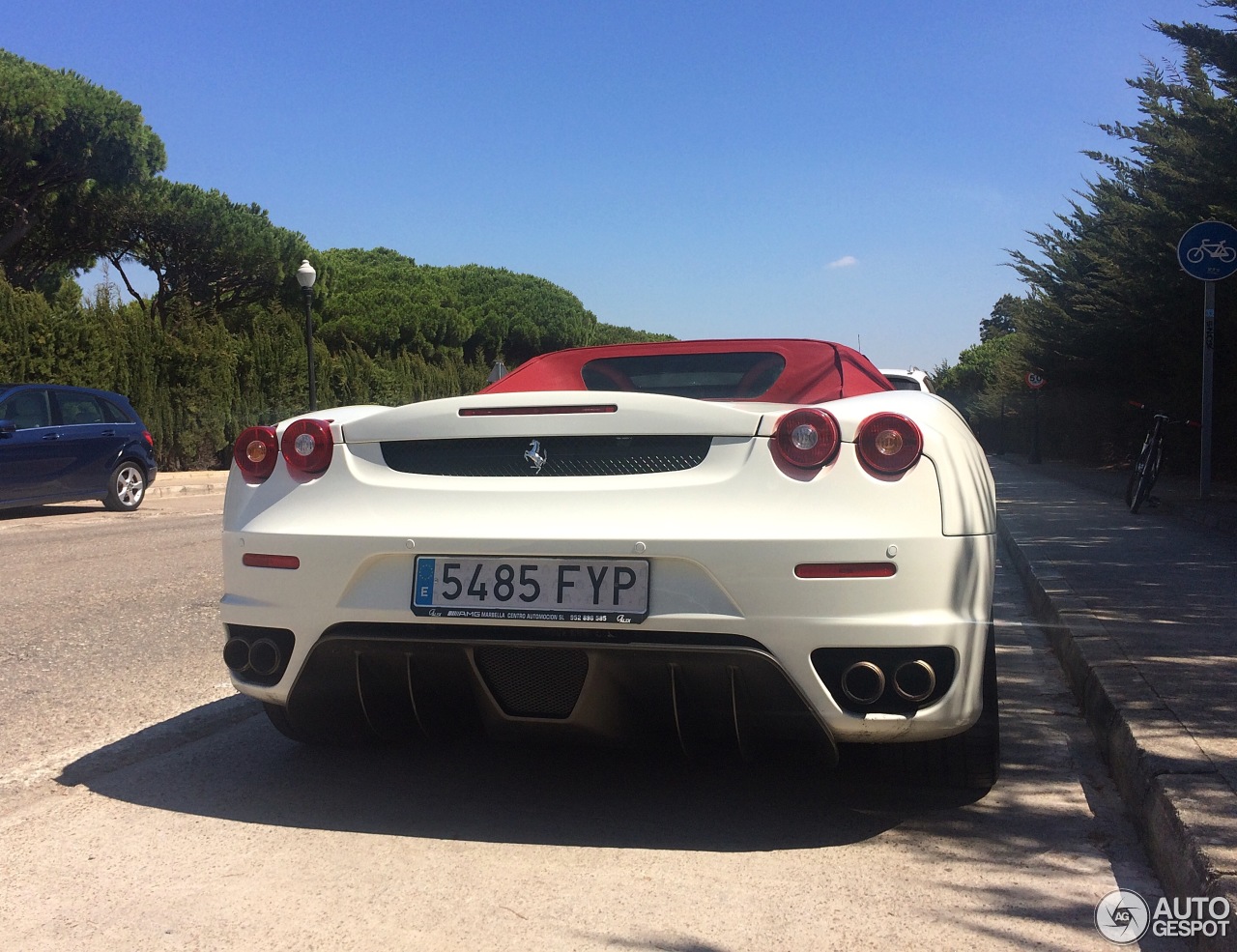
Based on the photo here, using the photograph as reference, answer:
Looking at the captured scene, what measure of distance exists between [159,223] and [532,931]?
37.7m

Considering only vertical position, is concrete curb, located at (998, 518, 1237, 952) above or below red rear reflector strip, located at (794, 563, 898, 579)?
below

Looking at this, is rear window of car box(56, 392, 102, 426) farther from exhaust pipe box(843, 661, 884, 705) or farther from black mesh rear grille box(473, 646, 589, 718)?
exhaust pipe box(843, 661, 884, 705)

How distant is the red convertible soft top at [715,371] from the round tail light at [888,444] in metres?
0.68

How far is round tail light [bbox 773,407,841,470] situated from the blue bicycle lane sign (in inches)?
384

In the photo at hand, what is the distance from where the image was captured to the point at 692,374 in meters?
4.34

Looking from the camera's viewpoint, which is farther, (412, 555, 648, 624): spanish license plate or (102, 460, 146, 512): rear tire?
(102, 460, 146, 512): rear tire

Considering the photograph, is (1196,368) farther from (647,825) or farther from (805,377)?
(647,825)

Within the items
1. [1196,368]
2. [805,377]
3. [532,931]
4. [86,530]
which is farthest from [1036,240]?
[532,931]

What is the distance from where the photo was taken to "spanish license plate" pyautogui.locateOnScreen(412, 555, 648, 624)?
295 centimetres

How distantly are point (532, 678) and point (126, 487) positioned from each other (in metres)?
12.9

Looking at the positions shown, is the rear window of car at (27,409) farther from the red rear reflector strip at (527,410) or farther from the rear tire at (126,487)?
the red rear reflector strip at (527,410)

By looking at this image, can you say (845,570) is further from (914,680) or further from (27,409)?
(27,409)

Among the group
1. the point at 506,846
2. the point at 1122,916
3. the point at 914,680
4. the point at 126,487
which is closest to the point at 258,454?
the point at 506,846

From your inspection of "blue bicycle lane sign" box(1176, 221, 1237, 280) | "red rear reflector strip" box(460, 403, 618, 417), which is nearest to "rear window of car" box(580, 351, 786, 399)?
"red rear reflector strip" box(460, 403, 618, 417)
